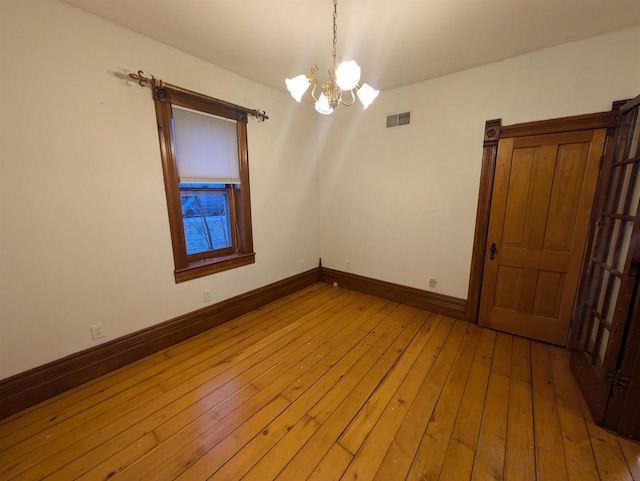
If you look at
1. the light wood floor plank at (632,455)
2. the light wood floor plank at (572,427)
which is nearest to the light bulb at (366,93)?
the light wood floor plank at (572,427)

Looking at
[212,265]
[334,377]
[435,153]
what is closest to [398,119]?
[435,153]

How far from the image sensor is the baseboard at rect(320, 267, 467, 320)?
2.92 m

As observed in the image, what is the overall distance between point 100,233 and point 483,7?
3233 mm

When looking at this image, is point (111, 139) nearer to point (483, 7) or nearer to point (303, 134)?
point (303, 134)

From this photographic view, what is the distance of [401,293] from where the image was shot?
330 centimetres

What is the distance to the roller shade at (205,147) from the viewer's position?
7.72ft

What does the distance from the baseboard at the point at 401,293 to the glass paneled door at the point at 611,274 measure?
1.00 metres

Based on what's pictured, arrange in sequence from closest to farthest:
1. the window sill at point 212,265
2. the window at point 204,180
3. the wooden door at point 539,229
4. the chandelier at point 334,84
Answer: the chandelier at point 334,84 → the wooden door at point 539,229 → the window at point 204,180 → the window sill at point 212,265

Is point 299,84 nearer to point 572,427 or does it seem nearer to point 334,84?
point 334,84

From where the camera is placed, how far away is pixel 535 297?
96.9 inches

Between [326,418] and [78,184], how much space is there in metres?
2.41

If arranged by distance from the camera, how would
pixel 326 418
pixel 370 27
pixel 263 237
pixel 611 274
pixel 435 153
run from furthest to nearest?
1. pixel 263 237
2. pixel 435 153
3. pixel 370 27
4. pixel 611 274
5. pixel 326 418

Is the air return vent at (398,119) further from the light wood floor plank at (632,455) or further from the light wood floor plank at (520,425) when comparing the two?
the light wood floor plank at (632,455)

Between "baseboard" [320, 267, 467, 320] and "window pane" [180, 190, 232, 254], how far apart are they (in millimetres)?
1758
